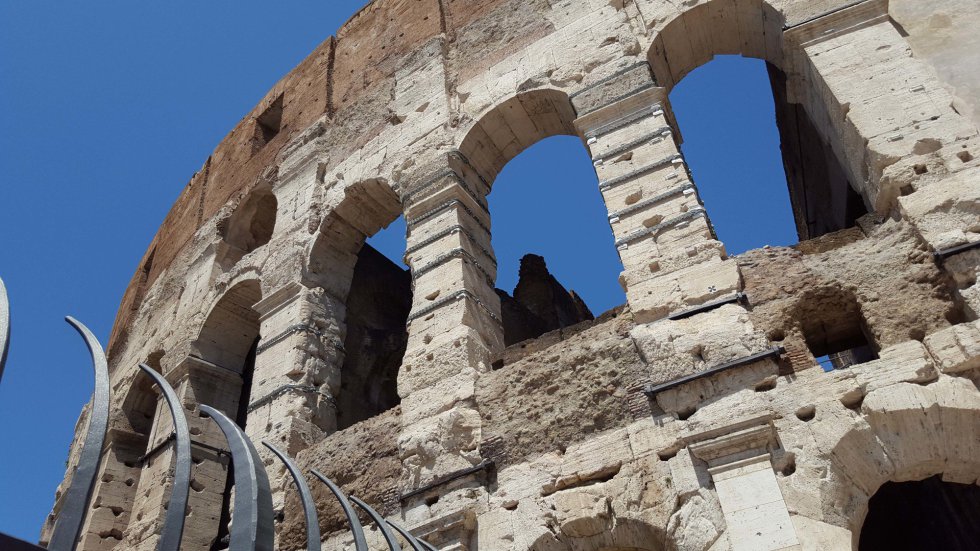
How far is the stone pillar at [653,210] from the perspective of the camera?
4945 millimetres

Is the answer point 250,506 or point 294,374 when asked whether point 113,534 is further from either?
point 250,506

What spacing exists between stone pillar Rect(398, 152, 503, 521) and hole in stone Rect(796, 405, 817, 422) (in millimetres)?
2066

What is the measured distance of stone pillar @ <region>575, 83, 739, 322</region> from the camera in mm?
4945

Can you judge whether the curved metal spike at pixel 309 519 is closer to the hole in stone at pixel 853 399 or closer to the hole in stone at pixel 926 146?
the hole in stone at pixel 853 399

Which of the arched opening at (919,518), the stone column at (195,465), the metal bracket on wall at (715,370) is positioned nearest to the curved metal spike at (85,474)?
the metal bracket on wall at (715,370)

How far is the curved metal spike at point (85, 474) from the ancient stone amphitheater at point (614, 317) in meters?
3.14

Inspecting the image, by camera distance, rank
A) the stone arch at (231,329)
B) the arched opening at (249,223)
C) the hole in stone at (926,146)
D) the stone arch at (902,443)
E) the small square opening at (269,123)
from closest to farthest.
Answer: the stone arch at (902,443), the hole in stone at (926,146), the stone arch at (231,329), the arched opening at (249,223), the small square opening at (269,123)

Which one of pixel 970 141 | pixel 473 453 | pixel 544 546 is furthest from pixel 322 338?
pixel 970 141

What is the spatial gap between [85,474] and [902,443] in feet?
12.6

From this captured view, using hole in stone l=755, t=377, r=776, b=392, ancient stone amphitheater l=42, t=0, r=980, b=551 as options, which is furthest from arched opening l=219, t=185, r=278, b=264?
hole in stone l=755, t=377, r=776, b=392

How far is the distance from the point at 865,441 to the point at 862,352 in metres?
5.87

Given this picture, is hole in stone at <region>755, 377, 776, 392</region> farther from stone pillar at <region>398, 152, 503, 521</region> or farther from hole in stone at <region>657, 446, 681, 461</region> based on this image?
stone pillar at <region>398, 152, 503, 521</region>

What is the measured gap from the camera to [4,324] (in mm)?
1567

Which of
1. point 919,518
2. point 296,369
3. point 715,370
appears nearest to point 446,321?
point 296,369
